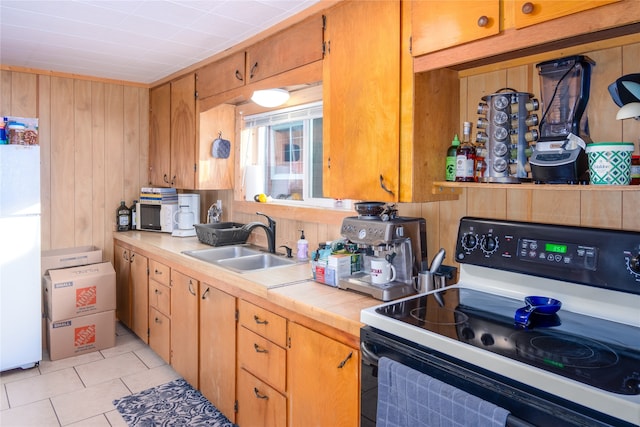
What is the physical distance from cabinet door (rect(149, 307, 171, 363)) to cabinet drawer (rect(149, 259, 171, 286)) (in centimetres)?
24

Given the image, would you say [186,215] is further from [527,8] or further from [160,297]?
[527,8]

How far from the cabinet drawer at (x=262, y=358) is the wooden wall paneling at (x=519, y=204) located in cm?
106

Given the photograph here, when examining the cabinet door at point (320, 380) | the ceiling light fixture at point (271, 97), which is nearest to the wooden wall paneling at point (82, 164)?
the ceiling light fixture at point (271, 97)

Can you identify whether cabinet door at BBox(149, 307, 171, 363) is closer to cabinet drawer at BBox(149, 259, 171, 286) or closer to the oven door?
cabinet drawer at BBox(149, 259, 171, 286)

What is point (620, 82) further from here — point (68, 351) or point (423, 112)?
point (68, 351)

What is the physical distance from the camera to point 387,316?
136 cm

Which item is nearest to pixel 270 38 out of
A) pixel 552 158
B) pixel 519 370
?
pixel 552 158

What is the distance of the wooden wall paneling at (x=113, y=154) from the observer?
152 inches

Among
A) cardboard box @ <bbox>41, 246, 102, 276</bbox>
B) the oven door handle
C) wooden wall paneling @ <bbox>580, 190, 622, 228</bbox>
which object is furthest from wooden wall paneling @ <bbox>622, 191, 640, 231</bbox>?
cardboard box @ <bbox>41, 246, 102, 276</bbox>

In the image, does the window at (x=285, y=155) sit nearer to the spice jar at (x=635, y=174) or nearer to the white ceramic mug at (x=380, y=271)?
the white ceramic mug at (x=380, y=271)

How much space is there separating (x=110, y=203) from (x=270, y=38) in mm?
2330

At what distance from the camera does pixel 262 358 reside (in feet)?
6.41

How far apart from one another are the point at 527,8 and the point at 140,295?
124 inches

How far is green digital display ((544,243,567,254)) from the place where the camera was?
1.38m
